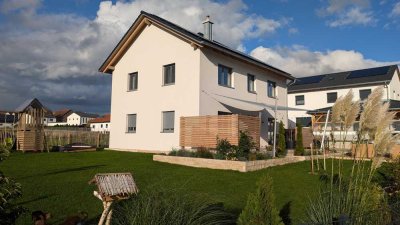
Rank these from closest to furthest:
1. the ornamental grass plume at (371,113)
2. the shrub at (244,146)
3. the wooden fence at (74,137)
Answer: the ornamental grass plume at (371,113) < the shrub at (244,146) < the wooden fence at (74,137)

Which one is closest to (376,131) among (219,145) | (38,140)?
(219,145)

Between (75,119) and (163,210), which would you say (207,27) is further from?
(75,119)

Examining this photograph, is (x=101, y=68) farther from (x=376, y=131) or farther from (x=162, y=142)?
(x=376, y=131)

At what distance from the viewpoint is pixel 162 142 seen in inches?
751

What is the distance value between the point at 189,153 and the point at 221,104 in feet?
16.6

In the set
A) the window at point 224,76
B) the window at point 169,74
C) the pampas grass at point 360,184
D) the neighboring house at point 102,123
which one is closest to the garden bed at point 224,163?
the window at point 169,74

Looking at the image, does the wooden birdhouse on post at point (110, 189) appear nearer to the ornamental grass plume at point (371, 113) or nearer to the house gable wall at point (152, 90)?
the ornamental grass plume at point (371, 113)

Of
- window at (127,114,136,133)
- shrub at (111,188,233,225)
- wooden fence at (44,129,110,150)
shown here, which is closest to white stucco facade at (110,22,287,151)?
window at (127,114,136,133)

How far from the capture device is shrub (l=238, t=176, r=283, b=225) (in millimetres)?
3957

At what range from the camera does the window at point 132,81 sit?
71.2 ft

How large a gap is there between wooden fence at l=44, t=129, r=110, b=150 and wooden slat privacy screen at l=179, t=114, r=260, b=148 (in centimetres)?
1091

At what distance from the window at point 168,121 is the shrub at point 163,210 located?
14655mm

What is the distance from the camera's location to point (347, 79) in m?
35.3

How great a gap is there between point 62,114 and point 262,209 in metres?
106
